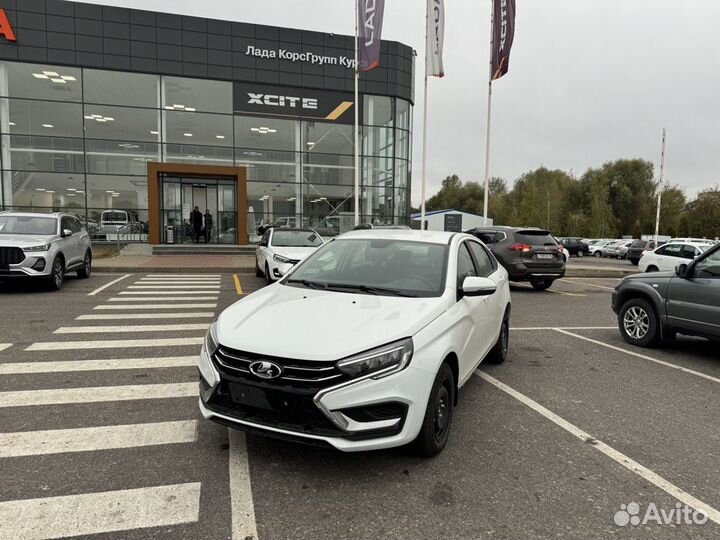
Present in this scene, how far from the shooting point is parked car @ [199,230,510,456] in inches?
117

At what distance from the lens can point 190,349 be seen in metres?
6.46

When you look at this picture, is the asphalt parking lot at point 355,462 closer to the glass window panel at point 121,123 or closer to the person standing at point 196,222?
the person standing at point 196,222

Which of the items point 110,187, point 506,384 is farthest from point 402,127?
point 506,384

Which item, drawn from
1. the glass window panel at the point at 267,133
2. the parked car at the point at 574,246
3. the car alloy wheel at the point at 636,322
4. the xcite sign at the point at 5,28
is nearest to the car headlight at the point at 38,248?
the car alloy wheel at the point at 636,322

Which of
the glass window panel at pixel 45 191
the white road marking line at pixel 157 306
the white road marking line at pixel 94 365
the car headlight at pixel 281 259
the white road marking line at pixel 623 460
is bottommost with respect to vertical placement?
the white road marking line at pixel 623 460

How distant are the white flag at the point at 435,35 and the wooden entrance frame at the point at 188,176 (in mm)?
10653

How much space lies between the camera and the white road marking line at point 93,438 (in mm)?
3551

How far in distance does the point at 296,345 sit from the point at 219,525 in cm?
109

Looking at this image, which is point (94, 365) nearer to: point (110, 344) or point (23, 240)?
point (110, 344)

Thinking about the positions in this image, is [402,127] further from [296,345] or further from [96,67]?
[296,345]

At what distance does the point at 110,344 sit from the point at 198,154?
2035cm

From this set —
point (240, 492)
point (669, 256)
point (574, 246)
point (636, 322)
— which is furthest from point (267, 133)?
point (574, 246)

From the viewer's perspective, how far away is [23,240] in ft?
34.2

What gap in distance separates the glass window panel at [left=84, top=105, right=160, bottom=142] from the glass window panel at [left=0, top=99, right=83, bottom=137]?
0.53 metres
